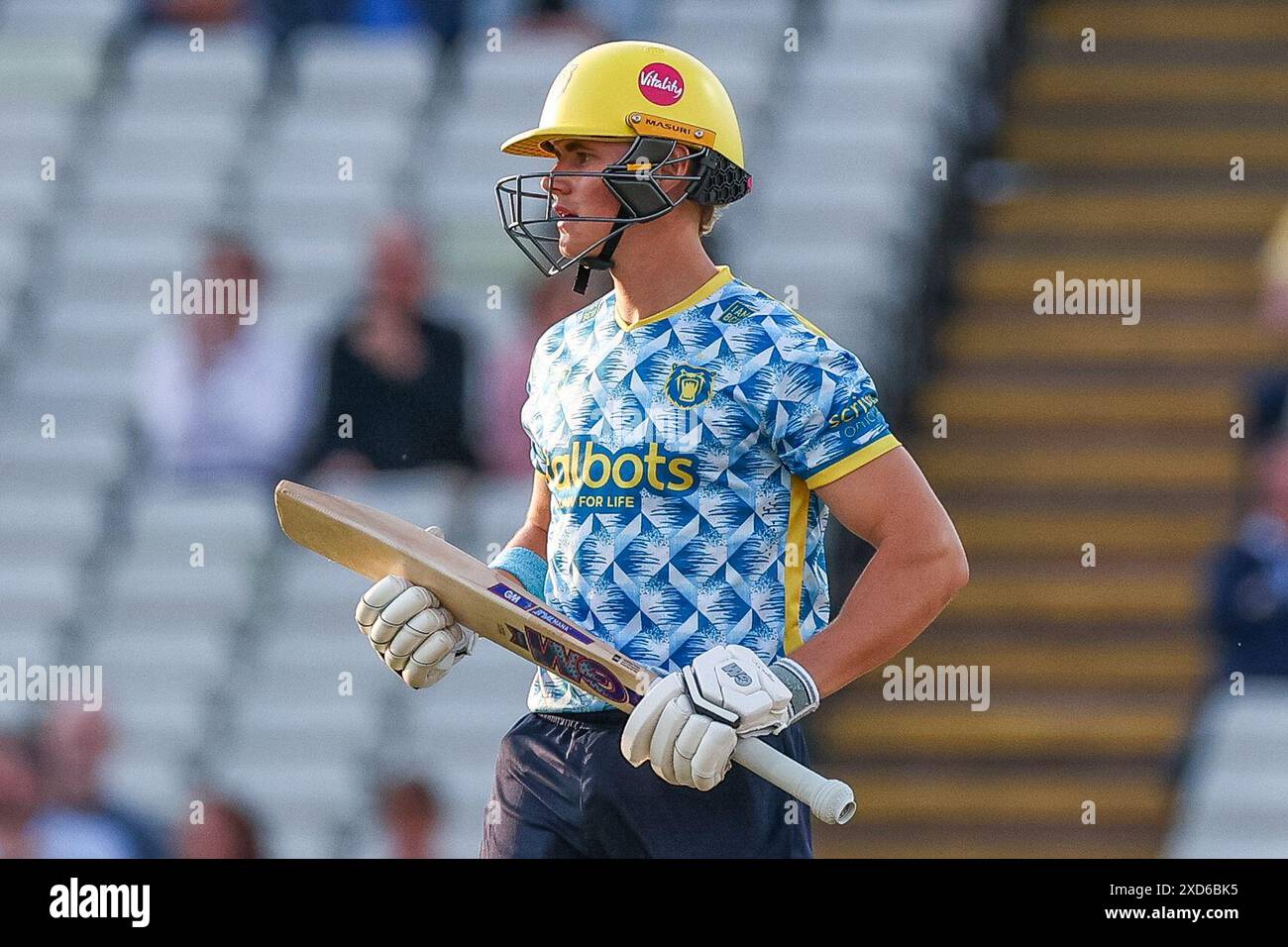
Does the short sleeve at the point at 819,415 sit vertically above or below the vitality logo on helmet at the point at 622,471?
above

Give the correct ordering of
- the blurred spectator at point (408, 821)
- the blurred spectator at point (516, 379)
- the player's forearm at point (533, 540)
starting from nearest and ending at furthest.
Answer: the player's forearm at point (533, 540) → the blurred spectator at point (408, 821) → the blurred spectator at point (516, 379)

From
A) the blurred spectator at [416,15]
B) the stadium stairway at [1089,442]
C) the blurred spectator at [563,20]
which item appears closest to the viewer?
the stadium stairway at [1089,442]

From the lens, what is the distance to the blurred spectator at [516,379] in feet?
19.0

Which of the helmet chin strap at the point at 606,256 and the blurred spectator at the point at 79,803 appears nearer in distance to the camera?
the helmet chin strap at the point at 606,256

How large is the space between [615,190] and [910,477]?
1.73ft

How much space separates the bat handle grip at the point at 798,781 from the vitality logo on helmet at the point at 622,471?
13.5 inches

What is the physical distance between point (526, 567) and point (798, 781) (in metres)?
0.57

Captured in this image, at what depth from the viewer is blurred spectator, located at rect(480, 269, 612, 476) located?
580 centimetres

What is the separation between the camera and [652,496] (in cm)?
302

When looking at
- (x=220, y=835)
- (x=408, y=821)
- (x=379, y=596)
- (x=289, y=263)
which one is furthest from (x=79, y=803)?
(x=379, y=596)

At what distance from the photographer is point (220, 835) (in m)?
5.56

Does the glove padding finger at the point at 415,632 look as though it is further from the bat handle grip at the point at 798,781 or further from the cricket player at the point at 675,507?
the bat handle grip at the point at 798,781

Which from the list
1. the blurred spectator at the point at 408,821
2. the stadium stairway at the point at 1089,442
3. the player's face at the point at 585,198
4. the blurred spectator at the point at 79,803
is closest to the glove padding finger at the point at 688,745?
the player's face at the point at 585,198
